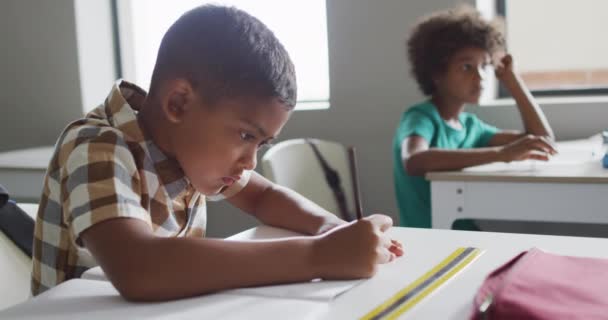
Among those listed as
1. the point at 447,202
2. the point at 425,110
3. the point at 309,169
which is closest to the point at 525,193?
the point at 447,202

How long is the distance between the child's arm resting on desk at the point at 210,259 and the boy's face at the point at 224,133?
0.49ft

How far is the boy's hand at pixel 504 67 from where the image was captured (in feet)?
7.84

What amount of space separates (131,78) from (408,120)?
1776 millimetres

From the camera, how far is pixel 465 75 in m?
2.24

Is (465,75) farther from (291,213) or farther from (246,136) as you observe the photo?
(246,136)

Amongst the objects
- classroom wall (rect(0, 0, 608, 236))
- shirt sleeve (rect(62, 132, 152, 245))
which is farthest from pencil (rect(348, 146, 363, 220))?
classroom wall (rect(0, 0, 608, 236))

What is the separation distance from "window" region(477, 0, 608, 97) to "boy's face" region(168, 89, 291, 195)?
1.82 metres

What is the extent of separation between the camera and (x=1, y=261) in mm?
1257

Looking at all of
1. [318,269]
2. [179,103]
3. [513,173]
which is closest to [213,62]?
[179,103]

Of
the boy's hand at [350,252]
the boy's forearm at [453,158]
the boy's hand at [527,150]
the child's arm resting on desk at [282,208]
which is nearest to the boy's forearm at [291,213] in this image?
the child's arm resting on desk at [282,208]

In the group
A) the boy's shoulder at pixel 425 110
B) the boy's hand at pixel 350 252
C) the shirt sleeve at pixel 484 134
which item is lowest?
the shirt sleeve at pixel 484 134

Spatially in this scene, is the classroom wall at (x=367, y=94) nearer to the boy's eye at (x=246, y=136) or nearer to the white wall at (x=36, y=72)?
the white wall at (x=36, y=72)

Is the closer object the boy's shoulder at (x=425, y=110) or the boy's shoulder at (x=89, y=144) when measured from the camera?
the boy's shoulder at (x=89, y=144)

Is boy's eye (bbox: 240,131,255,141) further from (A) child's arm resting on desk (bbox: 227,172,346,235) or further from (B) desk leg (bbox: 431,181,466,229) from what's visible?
(B) desk leg (bbox: 431,181,466,229)
